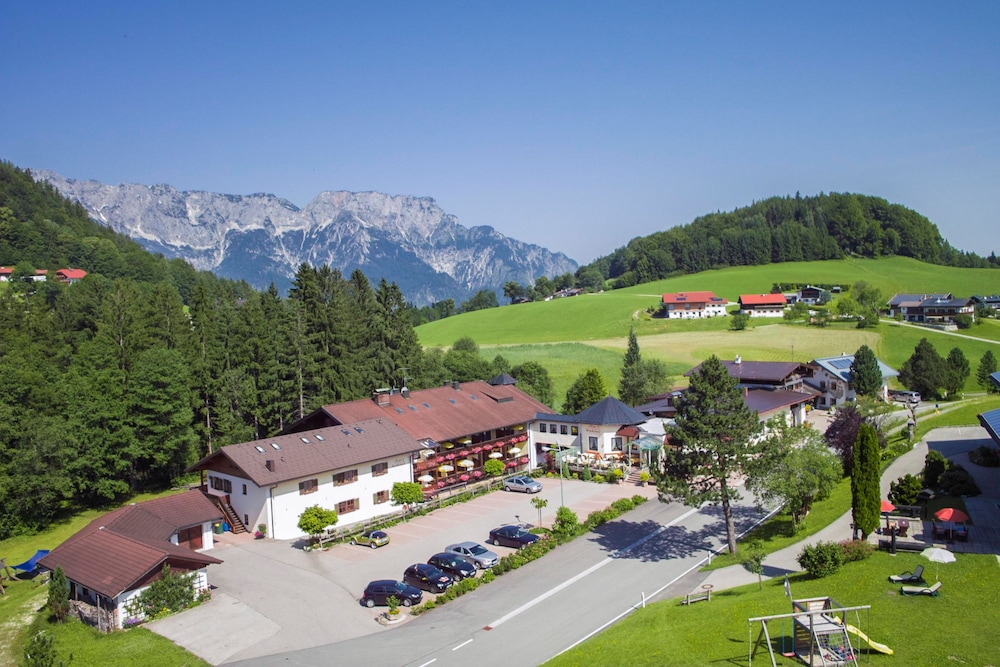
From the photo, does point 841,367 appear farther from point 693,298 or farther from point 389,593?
point 693,298

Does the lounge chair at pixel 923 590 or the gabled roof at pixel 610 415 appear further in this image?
the gabled roof at pixel 610 415

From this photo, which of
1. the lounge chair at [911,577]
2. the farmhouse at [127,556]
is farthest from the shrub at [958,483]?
the farmhouse at [127,556]

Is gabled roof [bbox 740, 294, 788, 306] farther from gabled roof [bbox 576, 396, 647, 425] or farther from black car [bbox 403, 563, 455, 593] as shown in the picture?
black car [bbox 403, 563, 455, 593]

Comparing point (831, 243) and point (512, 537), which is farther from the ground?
point (831, 243)

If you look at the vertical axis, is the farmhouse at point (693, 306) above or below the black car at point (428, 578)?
above

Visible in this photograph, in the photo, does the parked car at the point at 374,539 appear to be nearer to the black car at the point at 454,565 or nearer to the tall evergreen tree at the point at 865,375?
the black car at the point at 454,565

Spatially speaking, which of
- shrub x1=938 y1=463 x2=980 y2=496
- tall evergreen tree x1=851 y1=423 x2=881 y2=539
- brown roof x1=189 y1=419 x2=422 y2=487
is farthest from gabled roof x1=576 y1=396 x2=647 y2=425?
tall evergreen tree x1=851 y1=423 x2=881 y2=539

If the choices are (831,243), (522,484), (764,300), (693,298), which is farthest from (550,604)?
(831,243)
